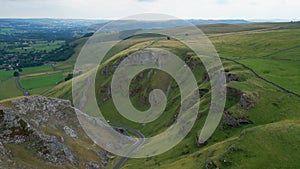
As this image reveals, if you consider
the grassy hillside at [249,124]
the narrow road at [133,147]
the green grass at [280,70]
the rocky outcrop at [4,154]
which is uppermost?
the green grass at [280,70]

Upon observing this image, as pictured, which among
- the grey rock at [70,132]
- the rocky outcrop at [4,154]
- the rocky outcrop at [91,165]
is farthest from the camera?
the grey rock at [70,132]

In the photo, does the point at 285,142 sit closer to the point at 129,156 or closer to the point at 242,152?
the point at 242,152

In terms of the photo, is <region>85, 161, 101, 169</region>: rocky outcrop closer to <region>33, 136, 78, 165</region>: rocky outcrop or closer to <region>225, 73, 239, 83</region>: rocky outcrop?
<region>33, 136, 78, 165</region>: rocky outcrop

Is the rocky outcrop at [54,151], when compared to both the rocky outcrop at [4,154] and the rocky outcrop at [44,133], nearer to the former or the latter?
the rocky outcrop at [44,133]

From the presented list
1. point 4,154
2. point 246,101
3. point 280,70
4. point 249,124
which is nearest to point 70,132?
point 4,154

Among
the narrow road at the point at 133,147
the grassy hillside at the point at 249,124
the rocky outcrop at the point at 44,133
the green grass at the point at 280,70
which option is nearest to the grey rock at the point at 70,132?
the rocky outcrop at the point at 44,133

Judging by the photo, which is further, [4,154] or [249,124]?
[249,124]

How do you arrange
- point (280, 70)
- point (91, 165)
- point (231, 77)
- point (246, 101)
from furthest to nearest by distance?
point (280, 70) < point (231, 77) < point (91, 165) < point (246, 101)

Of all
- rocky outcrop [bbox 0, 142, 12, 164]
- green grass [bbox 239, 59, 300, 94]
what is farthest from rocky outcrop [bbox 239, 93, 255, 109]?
rocky outcrop [bbox 0, 142, 12, 164]

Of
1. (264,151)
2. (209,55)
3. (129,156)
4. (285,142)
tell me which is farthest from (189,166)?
(209,55)

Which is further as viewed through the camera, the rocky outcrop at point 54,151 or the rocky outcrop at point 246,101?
the rocky outcrop at point 246,101

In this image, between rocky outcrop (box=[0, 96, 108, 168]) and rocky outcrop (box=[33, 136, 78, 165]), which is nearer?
rocky outcrop (box=[0, 96, 108, 168])

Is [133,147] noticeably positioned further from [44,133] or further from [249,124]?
[249,124]
